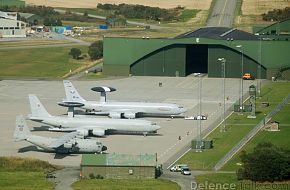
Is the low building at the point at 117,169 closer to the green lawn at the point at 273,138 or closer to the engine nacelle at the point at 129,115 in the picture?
the green lawn at the point at 273,138

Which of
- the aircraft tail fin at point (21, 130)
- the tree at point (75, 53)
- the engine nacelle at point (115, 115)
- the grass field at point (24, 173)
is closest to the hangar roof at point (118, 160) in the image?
→ the grass field at point (24, 173)

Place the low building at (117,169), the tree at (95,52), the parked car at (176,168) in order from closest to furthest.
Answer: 1. the low building at (117,169)
2. the parked car at (176,168)
3. the tree at (95,52)

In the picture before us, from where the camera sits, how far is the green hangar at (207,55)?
14012 centimetres

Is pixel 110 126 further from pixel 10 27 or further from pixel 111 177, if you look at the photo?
pixel 10 27

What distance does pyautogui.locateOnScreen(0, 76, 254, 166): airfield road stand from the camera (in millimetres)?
87000

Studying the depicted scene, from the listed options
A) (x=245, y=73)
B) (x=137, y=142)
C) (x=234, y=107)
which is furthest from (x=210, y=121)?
(x=245, y=73)

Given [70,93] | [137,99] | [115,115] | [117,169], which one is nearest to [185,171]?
[117,169]

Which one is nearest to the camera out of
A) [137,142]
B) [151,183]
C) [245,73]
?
[151,183]

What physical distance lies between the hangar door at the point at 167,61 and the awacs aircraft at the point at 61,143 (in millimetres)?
57633

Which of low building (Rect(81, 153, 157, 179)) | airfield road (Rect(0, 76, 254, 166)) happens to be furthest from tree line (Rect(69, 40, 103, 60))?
low building (Rect(81, 153, 157, 179))

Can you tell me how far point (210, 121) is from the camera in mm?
103062

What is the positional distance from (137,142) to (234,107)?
21.8 meters

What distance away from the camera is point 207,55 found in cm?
14550

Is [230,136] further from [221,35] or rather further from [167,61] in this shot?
[221,35]
